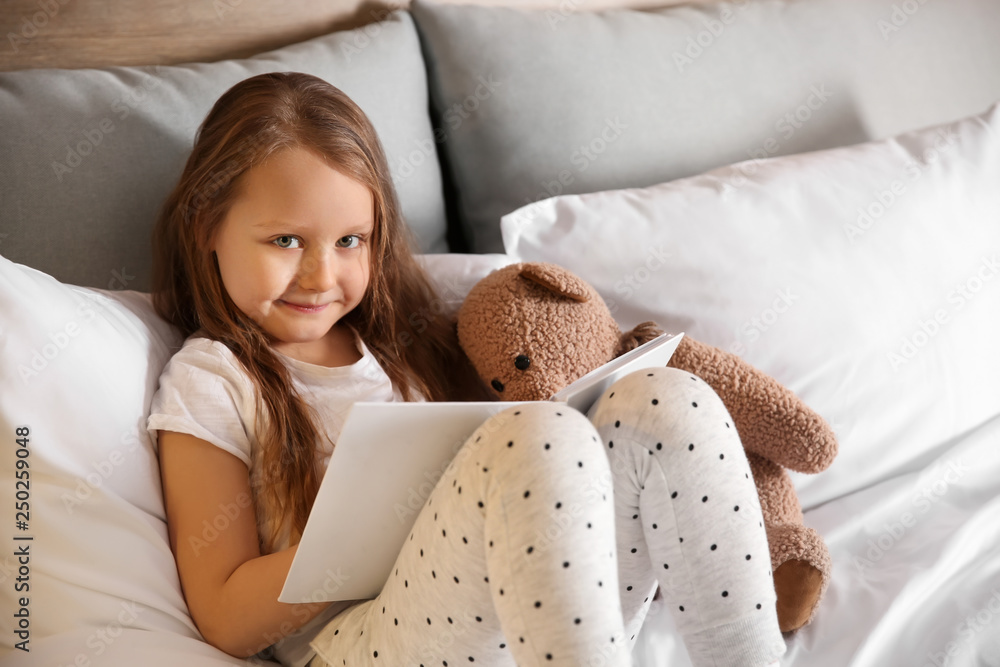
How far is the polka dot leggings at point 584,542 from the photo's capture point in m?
0.62

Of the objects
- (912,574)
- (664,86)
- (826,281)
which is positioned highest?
(664,86)

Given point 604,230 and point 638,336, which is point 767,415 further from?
point 604,230

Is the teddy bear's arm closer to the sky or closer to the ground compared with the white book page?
closer to the ground

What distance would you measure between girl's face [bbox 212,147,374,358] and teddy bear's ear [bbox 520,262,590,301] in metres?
0.20

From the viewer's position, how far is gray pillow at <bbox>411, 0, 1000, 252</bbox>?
1260 millimetres

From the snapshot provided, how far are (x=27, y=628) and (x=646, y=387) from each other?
2.00ft

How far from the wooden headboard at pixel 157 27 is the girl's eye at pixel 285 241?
443mm

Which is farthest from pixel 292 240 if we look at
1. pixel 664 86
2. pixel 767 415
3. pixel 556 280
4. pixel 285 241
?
pixel 664 86

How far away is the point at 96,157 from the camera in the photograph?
0.99 metres

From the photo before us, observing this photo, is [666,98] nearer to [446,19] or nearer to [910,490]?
[446,19]

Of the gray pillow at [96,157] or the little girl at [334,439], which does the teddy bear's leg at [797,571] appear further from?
the gray pillow at [96,157]

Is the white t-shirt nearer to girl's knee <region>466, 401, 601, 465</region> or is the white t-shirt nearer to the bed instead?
the bed

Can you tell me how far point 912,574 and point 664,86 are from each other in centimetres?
83

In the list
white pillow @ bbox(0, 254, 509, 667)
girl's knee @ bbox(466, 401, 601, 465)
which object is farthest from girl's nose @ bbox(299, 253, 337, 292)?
girl's knee @ bbox(466, 401, 601, 465)
